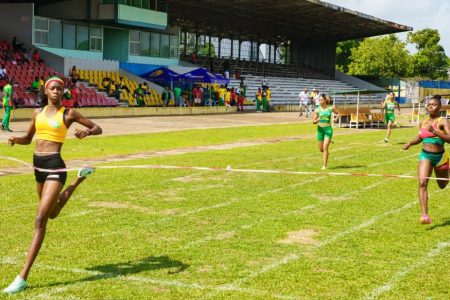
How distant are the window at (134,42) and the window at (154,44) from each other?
5.02ft

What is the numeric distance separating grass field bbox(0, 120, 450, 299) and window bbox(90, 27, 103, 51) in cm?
A: 2921

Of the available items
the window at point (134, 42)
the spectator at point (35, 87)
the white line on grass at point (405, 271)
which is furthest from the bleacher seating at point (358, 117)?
the white line on grass at point (405, 271)

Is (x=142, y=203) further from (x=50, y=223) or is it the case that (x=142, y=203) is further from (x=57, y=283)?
(x=57, y=283)

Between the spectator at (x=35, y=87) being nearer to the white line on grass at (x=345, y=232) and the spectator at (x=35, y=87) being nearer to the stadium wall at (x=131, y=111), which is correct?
the stadium wall at (x=131, y=111)

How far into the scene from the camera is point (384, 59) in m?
86.3

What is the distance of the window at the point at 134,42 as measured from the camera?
45.2 metres

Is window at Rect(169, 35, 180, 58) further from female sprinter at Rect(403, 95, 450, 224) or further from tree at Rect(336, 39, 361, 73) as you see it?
tree at Rect(336, 39, 361, 73)

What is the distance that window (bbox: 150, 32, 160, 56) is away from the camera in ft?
154

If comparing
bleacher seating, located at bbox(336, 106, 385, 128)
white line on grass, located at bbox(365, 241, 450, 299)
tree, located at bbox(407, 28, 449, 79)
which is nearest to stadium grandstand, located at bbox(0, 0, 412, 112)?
bleacher seating, located at bbox(336, 106, 385, 128)

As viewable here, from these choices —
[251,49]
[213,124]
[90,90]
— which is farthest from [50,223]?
[251,49]

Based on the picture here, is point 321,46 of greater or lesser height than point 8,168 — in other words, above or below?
above

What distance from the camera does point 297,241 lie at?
771 cm

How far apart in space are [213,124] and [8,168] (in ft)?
59.7

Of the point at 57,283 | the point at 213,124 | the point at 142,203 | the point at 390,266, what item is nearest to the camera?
the point at 57,283
